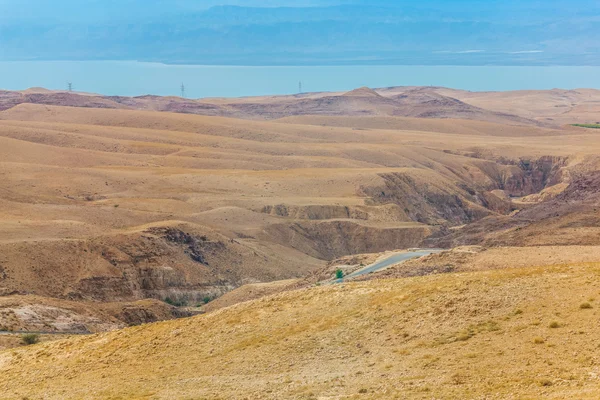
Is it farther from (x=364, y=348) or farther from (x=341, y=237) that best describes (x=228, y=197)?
(x=364, y=348)

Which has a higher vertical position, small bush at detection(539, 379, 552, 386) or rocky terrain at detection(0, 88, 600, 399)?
small bush at detection(539, 379, 552, 386)

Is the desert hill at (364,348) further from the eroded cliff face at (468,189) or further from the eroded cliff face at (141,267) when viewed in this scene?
the eroded cliff face at (468,189)

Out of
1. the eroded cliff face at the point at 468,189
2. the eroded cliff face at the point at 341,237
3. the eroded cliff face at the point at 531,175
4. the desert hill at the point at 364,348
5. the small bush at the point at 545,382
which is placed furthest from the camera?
the eroded cliff face at the point at 531,175

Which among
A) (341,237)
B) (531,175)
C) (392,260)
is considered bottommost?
(341,237)

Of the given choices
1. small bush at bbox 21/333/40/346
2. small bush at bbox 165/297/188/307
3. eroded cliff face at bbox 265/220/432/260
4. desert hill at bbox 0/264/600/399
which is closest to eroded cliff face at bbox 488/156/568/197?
eroded cliff face at bbox 265/220/432/260

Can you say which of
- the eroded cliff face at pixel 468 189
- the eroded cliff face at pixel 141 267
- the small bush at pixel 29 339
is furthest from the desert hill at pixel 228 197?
the small bush at pixel 29 339

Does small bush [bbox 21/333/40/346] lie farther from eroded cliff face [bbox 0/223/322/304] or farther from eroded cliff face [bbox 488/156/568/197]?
eroded cliff face [bbox 488/156/568/197]

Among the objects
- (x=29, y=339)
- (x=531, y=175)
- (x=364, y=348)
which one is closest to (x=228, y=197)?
(x=531, y=175)

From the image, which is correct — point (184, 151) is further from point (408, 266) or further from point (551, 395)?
point (551, 395)
